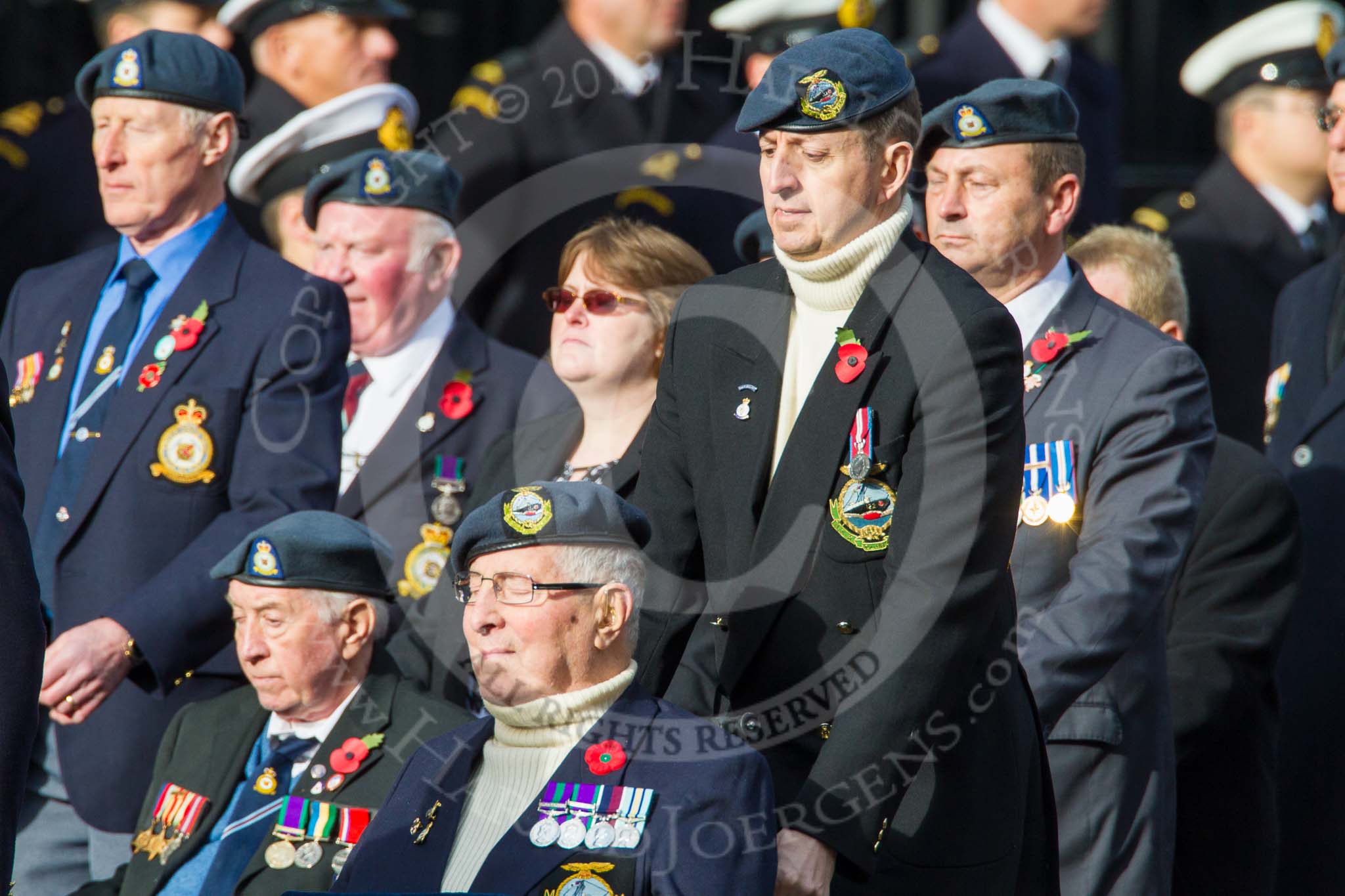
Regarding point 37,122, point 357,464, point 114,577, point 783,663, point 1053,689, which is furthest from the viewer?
point 37,122

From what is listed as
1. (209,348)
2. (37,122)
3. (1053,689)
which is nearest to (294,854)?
(209,348)

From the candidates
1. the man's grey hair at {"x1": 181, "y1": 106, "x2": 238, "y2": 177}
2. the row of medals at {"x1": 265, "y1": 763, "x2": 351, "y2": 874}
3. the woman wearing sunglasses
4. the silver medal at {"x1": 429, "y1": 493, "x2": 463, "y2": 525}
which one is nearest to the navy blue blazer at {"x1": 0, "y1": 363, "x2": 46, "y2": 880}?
the row of medals at {"x1": 265, "y1": 763, "x2": 351, "y2": 874}

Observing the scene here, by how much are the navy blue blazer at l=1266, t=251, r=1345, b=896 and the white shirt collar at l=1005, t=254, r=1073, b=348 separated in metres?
1.15

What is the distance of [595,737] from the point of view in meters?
3.67

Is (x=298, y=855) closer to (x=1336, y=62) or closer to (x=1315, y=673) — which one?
(x=1315, y=673)

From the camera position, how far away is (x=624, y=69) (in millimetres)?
6832

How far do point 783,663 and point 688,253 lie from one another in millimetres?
1944

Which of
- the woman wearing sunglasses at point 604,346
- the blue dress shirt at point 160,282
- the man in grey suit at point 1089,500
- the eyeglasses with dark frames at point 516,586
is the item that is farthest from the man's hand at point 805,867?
the blue dress shirt at point 160,282

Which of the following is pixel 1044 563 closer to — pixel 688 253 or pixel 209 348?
pixel 688 253

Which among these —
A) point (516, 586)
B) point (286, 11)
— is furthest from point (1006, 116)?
point (286, 11)

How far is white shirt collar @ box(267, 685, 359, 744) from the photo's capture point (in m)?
4.68

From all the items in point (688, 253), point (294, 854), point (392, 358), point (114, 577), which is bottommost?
point (294, 854)

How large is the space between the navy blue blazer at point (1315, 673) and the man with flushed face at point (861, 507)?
6.30ft

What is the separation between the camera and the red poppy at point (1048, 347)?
4422 millimetres
